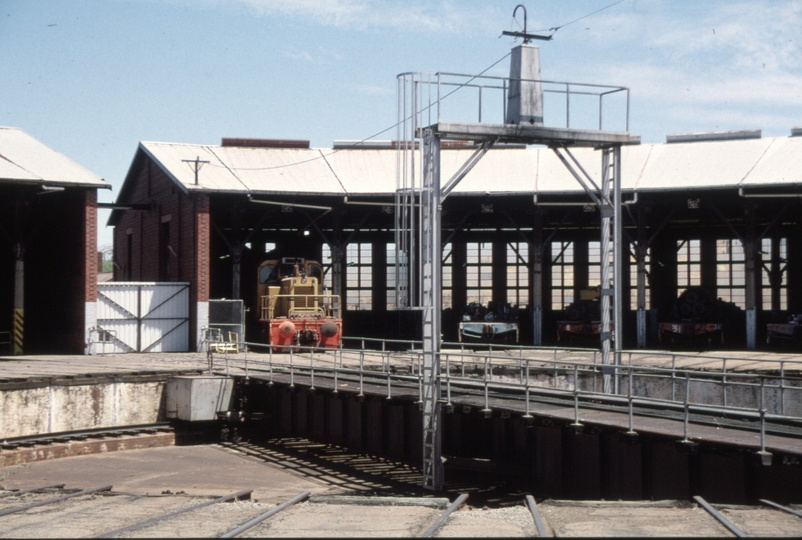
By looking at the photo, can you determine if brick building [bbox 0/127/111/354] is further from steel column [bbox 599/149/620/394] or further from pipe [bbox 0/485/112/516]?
steel column [bbox 599/149/620/394]

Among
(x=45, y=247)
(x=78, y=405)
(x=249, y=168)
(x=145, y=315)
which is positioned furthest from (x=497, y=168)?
(x=78, y=405)

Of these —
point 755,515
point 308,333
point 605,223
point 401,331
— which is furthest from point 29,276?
point 755,515

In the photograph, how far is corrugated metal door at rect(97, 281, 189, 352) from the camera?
35406mm

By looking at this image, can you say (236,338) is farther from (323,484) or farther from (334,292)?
(323,484)

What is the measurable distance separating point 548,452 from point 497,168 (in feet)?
77.2

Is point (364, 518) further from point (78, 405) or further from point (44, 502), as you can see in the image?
point (78, 405)

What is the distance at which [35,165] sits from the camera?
3488 cm

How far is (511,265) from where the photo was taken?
168 feet

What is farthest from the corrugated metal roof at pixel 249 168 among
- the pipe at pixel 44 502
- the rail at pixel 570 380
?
the pipe at pixel 44 502

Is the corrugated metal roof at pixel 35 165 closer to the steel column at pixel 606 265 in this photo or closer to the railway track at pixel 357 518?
the steel column at pixel 606 265

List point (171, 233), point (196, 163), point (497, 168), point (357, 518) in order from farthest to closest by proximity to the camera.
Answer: point (497, 168), point (171, 233), point (196, 163), point (357, 518)

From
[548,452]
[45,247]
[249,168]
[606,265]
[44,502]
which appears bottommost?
[44,502]

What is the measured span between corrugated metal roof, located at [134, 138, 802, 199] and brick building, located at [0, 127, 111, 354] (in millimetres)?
4123

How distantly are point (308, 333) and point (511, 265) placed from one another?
1855cm
